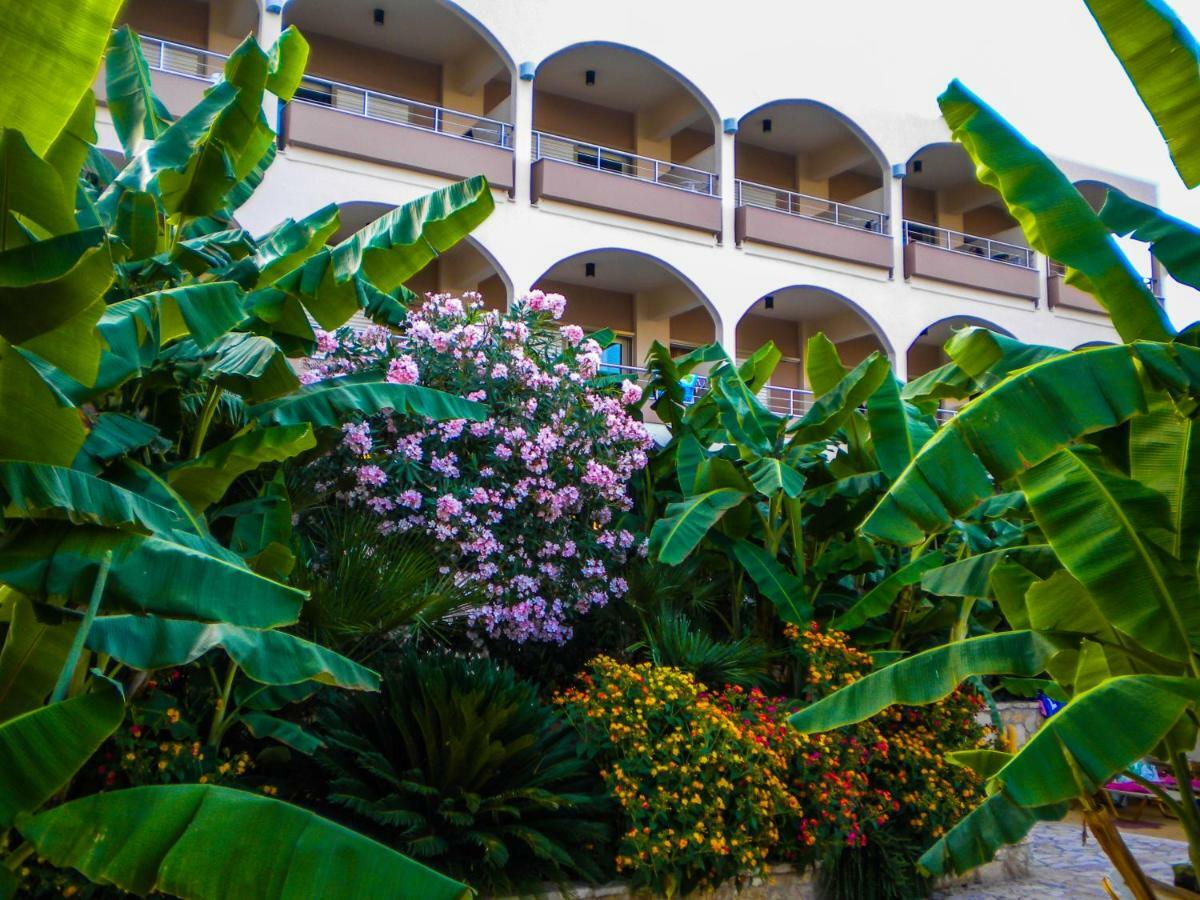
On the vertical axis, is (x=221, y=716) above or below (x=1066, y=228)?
below

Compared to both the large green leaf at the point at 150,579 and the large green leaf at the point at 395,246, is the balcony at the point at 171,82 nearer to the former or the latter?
the large green leaf at the point at 395,246

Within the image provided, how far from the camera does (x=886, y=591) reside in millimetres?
7582

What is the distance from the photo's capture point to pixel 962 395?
7.17 meters

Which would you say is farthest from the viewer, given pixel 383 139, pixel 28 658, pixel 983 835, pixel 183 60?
pixel 183 60

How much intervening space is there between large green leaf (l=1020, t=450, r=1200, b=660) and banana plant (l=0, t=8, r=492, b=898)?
293 centimetres

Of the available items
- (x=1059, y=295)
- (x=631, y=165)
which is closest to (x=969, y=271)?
(x=1059, y=295)

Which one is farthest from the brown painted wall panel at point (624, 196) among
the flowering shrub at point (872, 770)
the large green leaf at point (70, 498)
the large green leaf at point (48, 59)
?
the large green leaf at point (70, 498)

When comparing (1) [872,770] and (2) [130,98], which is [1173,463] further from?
(2) [130,98]

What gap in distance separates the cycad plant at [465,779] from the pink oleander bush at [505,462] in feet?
5.74

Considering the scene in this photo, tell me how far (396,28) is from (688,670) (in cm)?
1416

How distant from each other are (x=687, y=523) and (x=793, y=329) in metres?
16.5

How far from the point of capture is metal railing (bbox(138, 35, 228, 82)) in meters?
15.1

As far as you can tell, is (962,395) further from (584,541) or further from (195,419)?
(195,419)

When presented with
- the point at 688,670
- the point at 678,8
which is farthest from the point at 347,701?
the point at 678,8
